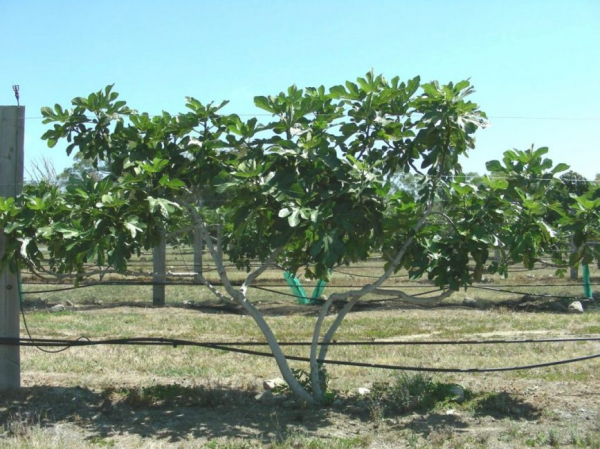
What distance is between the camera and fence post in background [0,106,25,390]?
7.21 meters

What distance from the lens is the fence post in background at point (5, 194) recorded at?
7.21 m

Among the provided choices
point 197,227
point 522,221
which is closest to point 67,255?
point 197,227

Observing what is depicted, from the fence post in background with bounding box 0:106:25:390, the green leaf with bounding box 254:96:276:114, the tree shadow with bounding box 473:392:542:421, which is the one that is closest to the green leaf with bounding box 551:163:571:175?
the tree shadow with bounding box 473:392:542:421

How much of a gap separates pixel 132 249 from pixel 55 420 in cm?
178

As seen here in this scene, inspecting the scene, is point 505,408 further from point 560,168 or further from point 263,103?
point 263,103

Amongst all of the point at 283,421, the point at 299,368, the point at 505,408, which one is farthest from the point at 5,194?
the point at 505,408

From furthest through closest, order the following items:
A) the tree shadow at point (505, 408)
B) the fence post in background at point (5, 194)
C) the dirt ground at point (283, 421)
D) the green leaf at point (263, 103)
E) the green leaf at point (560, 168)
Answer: the fence post in background at point (5, 194)
the tree shadow at point (505, 408)
the green leaf at point (560, 168)
the green leaf at point (263, 103)
the dirt ground at point (283, 421)

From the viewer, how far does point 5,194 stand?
718 centimetres

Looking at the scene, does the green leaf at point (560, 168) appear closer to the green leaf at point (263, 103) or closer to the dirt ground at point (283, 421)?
the dirt ground at point (283, 421)

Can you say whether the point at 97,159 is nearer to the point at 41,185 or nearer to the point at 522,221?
the point at 41,185

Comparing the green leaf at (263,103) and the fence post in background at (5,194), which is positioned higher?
the green leaf at (263,103)

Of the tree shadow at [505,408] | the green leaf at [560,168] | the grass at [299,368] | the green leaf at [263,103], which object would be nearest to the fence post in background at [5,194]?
the grass at [299,368]

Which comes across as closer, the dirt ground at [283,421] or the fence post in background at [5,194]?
the dirt ground at [283,421]

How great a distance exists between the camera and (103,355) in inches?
372
